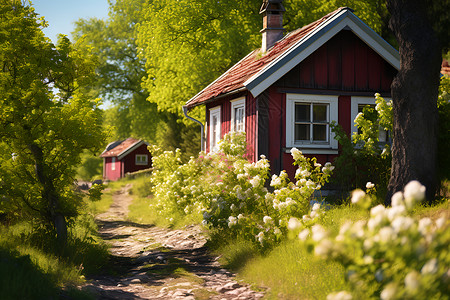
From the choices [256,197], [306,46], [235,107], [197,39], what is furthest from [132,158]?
[256,197]

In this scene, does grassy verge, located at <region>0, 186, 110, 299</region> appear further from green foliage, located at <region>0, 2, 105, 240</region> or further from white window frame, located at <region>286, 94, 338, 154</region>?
white window frame, located at <region>286, 94, 338, 154</region>

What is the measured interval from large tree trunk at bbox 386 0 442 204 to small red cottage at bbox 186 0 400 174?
3.27 m

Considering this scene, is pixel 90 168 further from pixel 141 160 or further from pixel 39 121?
pixel 39 121

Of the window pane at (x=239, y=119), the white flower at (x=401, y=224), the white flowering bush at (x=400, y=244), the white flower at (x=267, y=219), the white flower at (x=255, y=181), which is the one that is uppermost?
the window pane at (x=239, y=119)

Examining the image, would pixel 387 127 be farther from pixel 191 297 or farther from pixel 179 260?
pixel 191 297

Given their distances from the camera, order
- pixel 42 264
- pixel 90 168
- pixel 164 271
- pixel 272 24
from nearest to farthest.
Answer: pixel 42 264
pixel 164 271
pixel 272 24
pixel 90 168

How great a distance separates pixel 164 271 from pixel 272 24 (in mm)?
9844

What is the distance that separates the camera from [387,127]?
1048 cm

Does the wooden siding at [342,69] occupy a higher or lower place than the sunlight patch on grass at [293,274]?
higher

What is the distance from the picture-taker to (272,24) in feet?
52.0

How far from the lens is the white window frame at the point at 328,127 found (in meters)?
12.3

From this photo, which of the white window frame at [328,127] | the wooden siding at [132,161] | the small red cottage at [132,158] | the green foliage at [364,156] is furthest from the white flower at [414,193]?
the wooden siding at [132,161]

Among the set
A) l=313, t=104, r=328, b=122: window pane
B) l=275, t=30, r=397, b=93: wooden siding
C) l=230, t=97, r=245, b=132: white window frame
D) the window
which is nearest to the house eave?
l=275, t=30, r=397, b=93: wooden siding

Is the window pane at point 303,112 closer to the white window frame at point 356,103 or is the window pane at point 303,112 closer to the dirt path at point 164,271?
the white window frame at point 356,103
